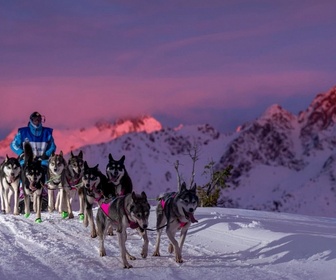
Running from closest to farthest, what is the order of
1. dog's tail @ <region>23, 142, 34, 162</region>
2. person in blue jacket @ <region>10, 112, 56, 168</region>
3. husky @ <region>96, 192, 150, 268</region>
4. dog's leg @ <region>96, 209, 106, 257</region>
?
husky @ <region>96, 192, 150, 268</region>, dog's leg @ <region>96, 209, 106, 257</region>, dog's tail @ <region>23, 142, 34, 162</region>, person in blue jacket @ <region>10, 112, 56, 168</region>

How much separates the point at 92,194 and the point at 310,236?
3821 millimetres

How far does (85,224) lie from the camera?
13547 mm

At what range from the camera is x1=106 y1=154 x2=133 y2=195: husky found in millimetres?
12688

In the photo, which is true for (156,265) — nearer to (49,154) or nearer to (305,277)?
(305,277)

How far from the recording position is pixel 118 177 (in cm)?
1274

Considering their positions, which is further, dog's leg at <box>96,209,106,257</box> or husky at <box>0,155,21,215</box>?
husky at <box>0,155,21,215</box>

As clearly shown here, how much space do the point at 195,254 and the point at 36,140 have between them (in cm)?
691

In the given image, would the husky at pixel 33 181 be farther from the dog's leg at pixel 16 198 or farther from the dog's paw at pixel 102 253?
the dog's paw at pixel 102 253

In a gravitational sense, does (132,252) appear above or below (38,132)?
below

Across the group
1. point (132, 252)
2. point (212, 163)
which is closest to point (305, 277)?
point (132, 252)

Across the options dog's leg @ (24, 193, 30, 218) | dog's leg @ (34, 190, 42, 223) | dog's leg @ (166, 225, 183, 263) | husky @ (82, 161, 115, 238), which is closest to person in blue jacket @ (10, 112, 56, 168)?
dog's leg @ (24, 193, 30, 218)

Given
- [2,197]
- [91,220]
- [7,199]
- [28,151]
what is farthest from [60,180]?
[91,220]

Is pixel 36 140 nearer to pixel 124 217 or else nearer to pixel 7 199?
pixel 7 199

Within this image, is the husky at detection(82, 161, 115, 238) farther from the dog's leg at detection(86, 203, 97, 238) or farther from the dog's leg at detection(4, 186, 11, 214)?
the dog's leg at detection(4, 186, 11, 214)
